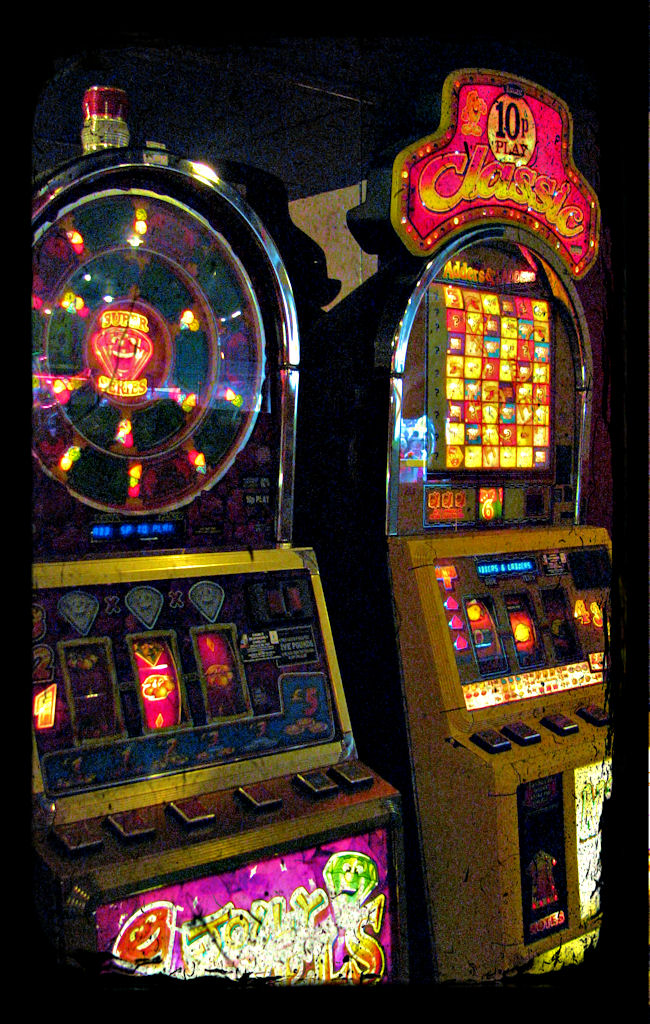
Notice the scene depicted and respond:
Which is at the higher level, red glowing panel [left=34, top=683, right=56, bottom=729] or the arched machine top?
the arched machine top

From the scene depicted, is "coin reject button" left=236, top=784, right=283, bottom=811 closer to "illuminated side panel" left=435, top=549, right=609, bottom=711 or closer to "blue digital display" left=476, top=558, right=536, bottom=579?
"illuminated side panel" left=435, top=549, right=609, bottom=711

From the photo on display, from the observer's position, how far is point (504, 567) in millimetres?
2293

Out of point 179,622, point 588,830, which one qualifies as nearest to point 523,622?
point 588,830

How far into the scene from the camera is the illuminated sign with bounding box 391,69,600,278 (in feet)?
7.30

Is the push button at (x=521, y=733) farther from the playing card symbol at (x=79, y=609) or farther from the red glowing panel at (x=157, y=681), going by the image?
the playing card symbol at (x=79, y=609)

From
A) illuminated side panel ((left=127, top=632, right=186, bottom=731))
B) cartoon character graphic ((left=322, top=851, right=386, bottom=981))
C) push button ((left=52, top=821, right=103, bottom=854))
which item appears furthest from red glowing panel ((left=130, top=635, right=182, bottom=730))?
cartoon character graphic ((left=322, top=851, right=386, bottom=981))

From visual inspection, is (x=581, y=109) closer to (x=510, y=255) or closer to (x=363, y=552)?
(x=510, y=255)

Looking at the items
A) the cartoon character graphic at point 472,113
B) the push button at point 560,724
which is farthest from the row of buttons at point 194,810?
the cartoon character graphic at point 472,113

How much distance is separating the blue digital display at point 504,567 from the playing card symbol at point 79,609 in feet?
3.37

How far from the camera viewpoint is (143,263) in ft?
6.30

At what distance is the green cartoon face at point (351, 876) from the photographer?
1671mm

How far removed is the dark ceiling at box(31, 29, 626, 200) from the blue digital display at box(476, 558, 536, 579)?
3.68 ft

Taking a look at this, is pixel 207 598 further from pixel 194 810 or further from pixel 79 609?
pixel 194 810

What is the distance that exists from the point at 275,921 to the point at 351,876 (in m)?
0.18
